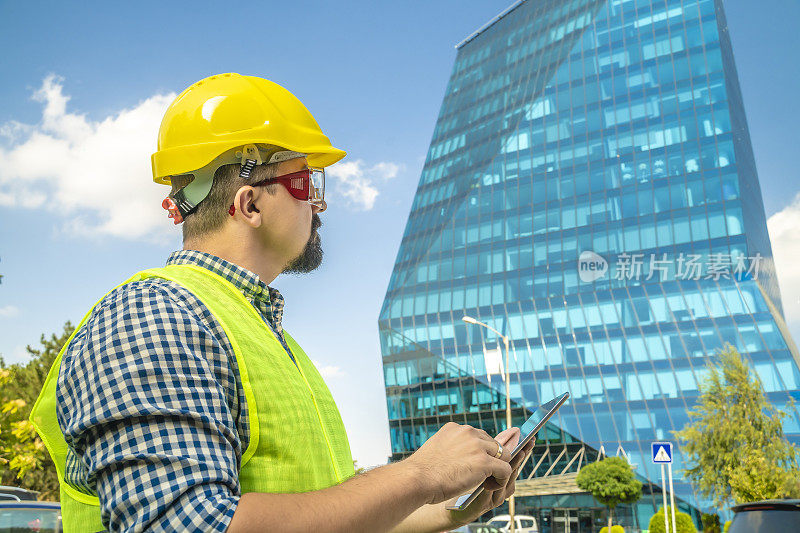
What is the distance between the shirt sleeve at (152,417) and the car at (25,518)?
5.62 m

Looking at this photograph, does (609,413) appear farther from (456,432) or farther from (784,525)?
(456,432)

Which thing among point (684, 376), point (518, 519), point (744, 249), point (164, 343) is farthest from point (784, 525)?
point (744, 249)

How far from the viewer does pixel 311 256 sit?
2316mm

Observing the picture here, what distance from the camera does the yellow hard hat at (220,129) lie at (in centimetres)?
194

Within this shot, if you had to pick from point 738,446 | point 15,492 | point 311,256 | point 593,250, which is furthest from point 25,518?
point 593,250

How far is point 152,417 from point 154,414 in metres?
0.01

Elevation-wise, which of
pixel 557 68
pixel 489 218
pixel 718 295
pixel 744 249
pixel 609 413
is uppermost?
pixel 557 68

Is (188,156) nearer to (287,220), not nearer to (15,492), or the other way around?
(287,220)

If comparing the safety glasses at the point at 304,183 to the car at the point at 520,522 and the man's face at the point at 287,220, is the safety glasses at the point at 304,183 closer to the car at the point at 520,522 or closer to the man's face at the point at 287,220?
the man's face at the point at 287,220

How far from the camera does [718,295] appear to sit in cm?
4150

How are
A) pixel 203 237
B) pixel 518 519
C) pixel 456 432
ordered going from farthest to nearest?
pixel 518 519 < pixel 203 237 < pixel 456 432

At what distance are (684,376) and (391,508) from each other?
4207 centimetres

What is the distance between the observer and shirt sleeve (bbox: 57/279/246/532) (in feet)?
3.93

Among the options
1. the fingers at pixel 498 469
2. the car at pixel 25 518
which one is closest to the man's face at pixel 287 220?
the fingers at pixel 498 469
